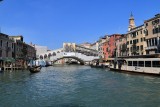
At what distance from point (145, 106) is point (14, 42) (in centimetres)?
5504

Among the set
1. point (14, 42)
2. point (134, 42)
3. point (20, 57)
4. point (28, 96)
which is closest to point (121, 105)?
point (28, 96)

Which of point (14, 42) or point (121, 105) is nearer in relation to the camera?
point (121, 105)

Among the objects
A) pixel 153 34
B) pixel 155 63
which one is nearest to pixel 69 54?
pixel 153 34

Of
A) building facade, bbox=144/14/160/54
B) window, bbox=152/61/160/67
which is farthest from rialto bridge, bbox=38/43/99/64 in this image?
window, bbox=152/61/160/67

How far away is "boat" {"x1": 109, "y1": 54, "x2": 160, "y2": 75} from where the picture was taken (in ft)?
110

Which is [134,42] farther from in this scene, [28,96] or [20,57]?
[28,96]

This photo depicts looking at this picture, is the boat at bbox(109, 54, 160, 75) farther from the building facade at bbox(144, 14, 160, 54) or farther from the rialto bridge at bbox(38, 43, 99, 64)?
the rialto bridge at bbox(38, 43, 99, 64)

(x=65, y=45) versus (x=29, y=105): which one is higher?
(x=65, y=45)

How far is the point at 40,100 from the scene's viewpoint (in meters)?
17.2

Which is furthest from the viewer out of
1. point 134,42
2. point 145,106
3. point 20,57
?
point 20,57

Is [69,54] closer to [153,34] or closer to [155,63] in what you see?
[153,34]

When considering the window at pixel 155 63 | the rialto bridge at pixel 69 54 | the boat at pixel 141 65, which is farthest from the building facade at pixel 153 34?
the rialto bridge at pixel 69 54

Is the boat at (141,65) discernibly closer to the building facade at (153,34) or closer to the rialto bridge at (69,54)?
the building facade at (153,34)

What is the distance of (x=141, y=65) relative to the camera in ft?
123
